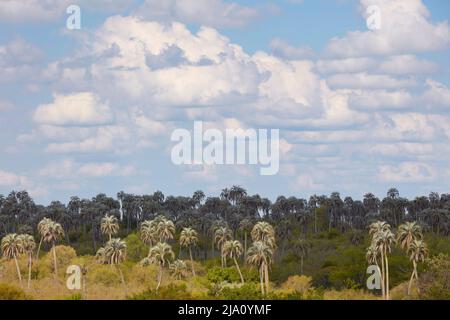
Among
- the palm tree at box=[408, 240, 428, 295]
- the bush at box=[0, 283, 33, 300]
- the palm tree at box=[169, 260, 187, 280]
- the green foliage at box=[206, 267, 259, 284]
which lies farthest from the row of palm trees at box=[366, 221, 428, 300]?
the bush at box=[0, 283, 33, 300]

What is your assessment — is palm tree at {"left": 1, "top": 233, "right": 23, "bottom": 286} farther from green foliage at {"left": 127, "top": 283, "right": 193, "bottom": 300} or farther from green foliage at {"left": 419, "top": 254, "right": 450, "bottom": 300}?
green foliage at {"left": 419, "top": 254, "right": 450, "bottom": 300}

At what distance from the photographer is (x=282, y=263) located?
19700cm

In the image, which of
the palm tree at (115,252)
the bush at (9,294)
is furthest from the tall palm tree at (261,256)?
the bush at (9,294)

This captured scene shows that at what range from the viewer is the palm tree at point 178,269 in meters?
174

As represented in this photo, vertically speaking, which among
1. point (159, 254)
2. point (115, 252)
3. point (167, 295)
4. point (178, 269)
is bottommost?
point (167, 295)

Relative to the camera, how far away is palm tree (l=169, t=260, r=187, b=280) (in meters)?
Result: 174

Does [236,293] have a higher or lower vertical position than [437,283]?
lower

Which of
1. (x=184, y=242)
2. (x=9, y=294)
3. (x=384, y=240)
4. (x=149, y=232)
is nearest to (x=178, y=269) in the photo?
(x=184, y=242)

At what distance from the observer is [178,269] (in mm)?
173500

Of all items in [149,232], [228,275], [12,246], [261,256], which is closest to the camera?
[261,256]

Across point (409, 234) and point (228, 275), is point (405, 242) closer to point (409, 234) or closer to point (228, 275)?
point (409, 234)
